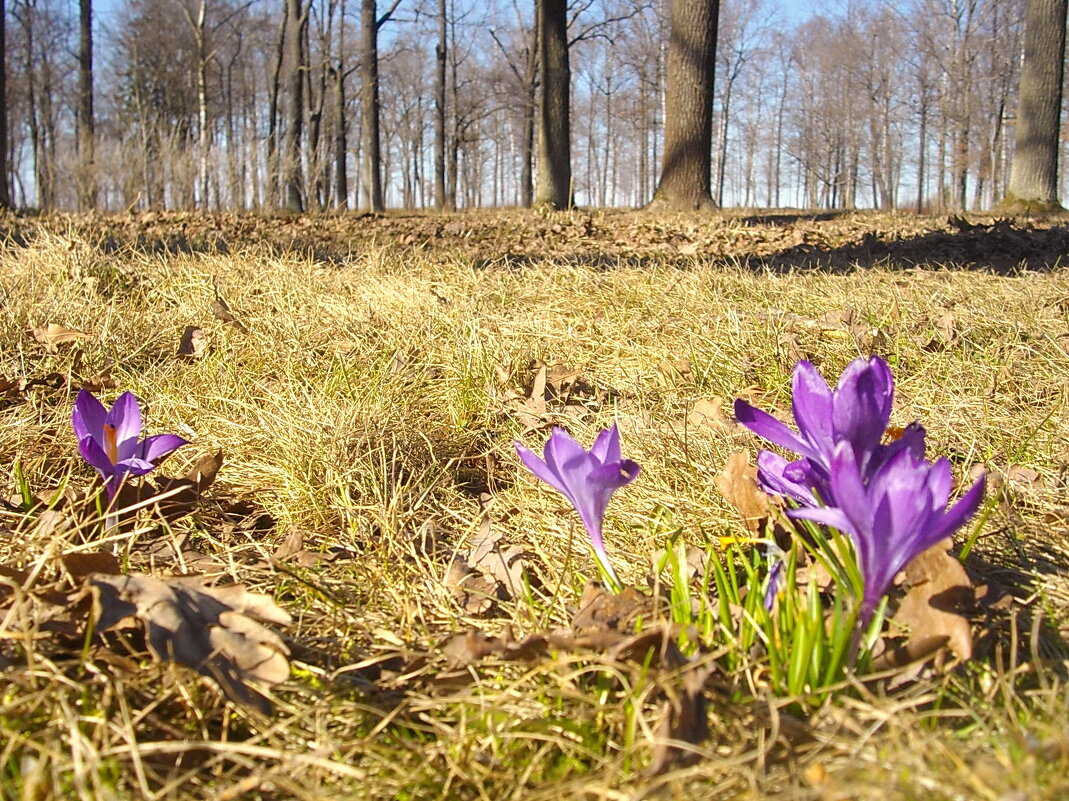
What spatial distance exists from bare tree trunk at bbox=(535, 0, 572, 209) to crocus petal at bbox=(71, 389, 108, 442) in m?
11.5

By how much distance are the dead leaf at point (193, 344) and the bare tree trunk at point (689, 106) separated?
808 centimetres

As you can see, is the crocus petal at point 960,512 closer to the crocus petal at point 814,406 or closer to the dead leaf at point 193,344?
the crocus petal at point 814,406

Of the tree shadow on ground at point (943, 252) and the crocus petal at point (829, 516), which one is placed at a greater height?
the tree shadow on ground at point (943, 252)

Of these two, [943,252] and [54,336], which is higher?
[943,252]

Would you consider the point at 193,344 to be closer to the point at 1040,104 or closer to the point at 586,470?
the point at 586,470

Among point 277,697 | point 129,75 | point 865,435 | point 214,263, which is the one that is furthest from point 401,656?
point 129,75

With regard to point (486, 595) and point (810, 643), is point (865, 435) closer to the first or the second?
point (810, 643)

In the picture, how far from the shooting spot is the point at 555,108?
1302cm

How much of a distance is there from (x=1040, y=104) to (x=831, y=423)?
1314cm

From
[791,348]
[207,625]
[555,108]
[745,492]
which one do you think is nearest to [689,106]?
[555,108]

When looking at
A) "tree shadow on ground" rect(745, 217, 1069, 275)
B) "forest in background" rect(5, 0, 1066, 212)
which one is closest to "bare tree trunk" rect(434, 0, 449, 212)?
"forest in background" rect(5, 0, 1066, 212)

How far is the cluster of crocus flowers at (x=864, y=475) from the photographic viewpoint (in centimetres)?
93

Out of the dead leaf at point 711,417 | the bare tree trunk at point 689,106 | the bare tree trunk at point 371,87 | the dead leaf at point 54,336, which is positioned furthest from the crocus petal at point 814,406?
the bare tree trunk at point 371,87

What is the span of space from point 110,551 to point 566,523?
88cm
